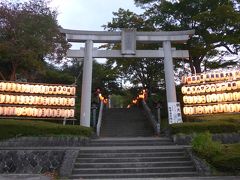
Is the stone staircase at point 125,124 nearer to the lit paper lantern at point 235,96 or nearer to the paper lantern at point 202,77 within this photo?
the paper lantern at point 202,77

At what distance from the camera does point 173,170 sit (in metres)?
13.1

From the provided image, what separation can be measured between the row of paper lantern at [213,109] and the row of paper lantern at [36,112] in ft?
26.6

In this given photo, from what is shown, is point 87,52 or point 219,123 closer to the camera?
point 219,123

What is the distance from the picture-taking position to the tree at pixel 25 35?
2666 centimetres

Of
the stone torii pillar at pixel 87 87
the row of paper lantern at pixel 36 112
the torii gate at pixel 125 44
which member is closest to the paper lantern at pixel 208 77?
the torii gate at pixel 125 44

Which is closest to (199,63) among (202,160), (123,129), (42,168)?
(123,129)

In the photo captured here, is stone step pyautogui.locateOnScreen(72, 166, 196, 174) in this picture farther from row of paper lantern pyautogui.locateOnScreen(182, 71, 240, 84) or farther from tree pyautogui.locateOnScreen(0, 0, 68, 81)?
tree pyautogui.locateOnScreen(0, 0, 68, 81)

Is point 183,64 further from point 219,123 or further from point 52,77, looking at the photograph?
point 219,123

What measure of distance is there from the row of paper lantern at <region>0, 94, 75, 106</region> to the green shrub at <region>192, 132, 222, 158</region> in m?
11.2

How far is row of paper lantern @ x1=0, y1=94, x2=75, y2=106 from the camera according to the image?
21.5 meters

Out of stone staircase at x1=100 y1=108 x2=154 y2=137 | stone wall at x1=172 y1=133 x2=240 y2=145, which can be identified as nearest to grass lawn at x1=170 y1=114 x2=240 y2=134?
stone wall at x1=172 y1=133 x2=240 y2=145

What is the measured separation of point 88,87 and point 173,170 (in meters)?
10.8

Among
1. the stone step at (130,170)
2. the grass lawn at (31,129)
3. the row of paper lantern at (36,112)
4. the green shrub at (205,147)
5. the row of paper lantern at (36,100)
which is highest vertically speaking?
the row of paper lantern at (36,100)

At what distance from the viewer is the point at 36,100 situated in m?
22.2
